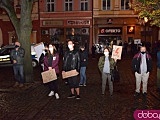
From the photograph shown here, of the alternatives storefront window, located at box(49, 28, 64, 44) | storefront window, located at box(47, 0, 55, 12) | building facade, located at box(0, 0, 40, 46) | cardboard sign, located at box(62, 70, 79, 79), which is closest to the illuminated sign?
storefront window, located at box(49, 28, 64, 44)

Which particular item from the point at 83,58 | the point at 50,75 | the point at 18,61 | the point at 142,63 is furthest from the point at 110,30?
the point at 50,75

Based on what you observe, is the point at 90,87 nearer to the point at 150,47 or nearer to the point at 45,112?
the point at 45,112

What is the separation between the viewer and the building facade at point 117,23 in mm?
34219

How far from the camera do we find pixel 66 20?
1390 inches

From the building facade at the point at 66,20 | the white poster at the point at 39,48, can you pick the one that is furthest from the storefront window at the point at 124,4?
the white poster at the point at 39,48

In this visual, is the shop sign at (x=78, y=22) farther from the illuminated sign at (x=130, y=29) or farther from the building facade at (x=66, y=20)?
the illuminated sign at (x=130, y=29)

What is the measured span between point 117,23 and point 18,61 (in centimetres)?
2324

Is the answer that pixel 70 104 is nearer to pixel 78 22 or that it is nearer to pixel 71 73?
pixel 71 73

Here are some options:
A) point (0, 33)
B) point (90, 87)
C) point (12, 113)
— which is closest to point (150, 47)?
point (0, 33)

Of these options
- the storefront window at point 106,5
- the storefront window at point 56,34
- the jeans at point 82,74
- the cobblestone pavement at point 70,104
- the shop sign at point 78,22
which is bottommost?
the cobblestone pavement at point 70,104

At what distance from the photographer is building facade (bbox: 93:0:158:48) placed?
3422cm

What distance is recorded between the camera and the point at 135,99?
33.8 ft

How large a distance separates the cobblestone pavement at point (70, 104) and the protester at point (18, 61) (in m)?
0.37

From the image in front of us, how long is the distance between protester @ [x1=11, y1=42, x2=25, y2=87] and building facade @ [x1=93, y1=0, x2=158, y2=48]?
74.4ft
